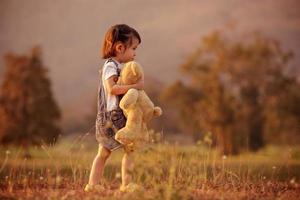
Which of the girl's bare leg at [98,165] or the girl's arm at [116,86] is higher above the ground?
the girl's arm at [116,86]

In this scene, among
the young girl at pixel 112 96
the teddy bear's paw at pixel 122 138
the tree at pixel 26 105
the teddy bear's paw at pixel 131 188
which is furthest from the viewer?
the tree at pixel 26 105

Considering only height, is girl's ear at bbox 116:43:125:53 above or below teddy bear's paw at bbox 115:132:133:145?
above

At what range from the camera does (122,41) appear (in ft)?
11.9

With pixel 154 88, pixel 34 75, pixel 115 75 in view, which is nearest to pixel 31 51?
pixel 34 75

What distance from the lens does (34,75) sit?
32.7 feet

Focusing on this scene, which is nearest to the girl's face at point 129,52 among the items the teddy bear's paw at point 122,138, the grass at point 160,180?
the teddy bear's paw at point 122,138

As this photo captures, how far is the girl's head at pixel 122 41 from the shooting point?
3.62 m

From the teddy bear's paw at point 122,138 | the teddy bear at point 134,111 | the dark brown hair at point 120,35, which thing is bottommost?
the teddy bear's paw at point 122,138

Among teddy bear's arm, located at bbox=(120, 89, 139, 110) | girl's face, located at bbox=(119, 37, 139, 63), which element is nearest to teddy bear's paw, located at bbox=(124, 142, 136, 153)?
teddy bear's arm, located at bbox=(120, 89, 139, 110)

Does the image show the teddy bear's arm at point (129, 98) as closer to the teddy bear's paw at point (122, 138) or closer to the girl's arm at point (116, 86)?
the girl's arm at point (116, 86)

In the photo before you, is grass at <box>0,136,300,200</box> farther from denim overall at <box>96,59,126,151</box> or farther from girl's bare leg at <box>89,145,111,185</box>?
denim overall at <box>96,59,126,151</box>

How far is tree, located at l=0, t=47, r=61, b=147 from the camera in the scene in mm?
9609

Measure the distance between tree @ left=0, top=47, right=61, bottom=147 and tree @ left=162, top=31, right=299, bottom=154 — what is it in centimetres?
265

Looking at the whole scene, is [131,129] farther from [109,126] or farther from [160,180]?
[160,180]
